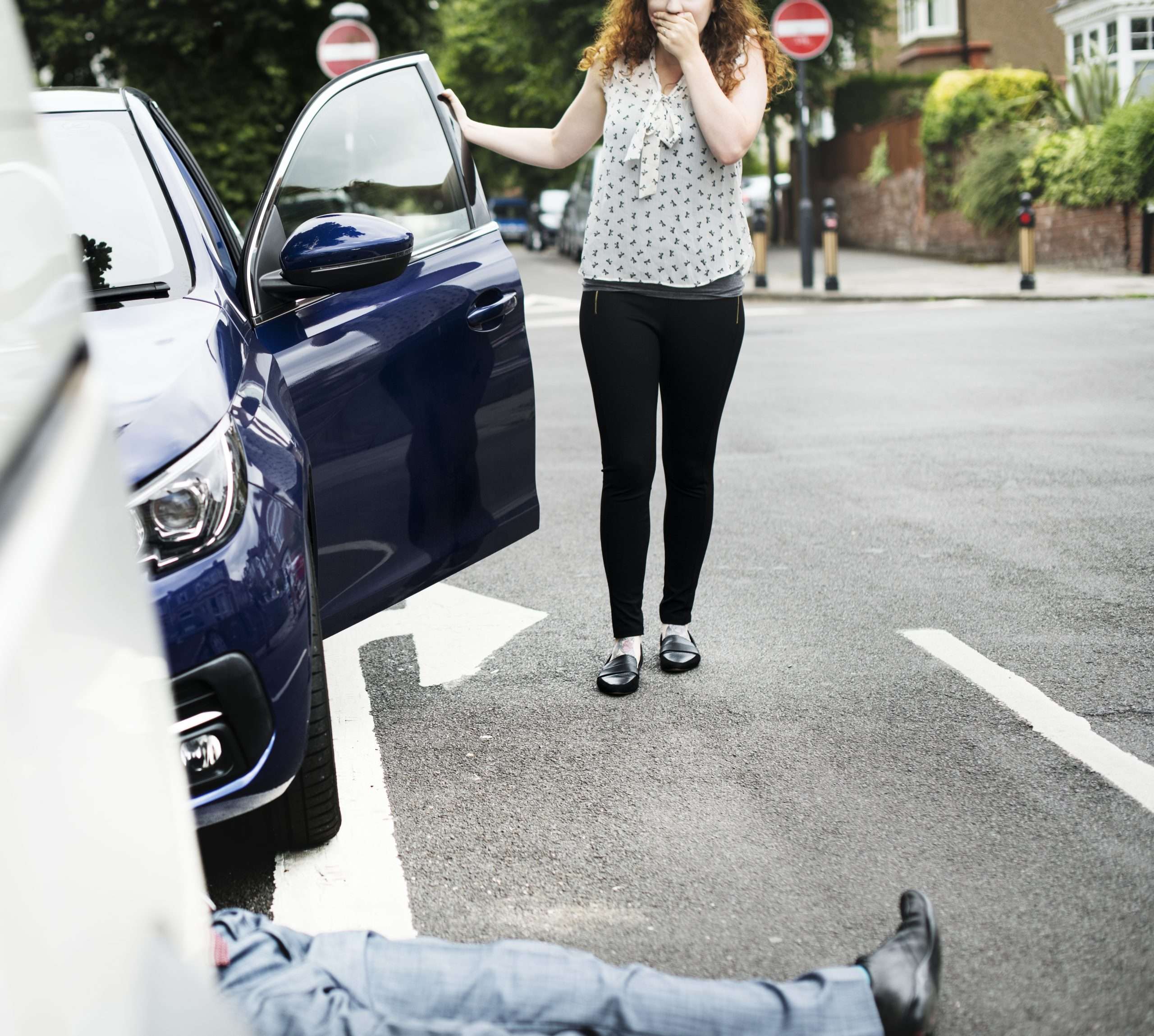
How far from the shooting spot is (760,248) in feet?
67.1

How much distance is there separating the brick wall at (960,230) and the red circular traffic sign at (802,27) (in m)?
4.58

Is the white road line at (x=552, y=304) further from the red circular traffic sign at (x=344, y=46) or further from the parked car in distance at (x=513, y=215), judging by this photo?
the parked car in distance at (x=513, y=215)

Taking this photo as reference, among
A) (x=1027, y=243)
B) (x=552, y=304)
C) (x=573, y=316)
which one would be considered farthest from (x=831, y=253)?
(x=573, y=316)

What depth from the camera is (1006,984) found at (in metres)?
2.35

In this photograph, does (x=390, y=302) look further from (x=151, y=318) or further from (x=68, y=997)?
(x=68, y=997)

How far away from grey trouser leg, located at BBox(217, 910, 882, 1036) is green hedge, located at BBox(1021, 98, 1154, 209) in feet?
63.2

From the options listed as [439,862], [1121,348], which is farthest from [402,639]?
[1121,348]

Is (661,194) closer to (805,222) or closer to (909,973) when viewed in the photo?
(909,973)

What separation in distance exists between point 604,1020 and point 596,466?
5646 mm

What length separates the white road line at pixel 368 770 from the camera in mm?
2686

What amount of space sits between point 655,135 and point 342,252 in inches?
38.0

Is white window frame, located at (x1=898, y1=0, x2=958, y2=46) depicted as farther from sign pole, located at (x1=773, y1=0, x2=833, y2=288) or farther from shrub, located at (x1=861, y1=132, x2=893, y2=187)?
sign pole, located at (x1=773, y1=0, x2=833, y2=288)

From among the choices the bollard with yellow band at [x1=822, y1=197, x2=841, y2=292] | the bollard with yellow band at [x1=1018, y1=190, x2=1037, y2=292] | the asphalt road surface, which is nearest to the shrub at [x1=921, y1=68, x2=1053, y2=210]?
the bollard with yellow band at [x1=822, y1=197, x2=841, y2=292]

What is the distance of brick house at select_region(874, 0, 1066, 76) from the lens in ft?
133
